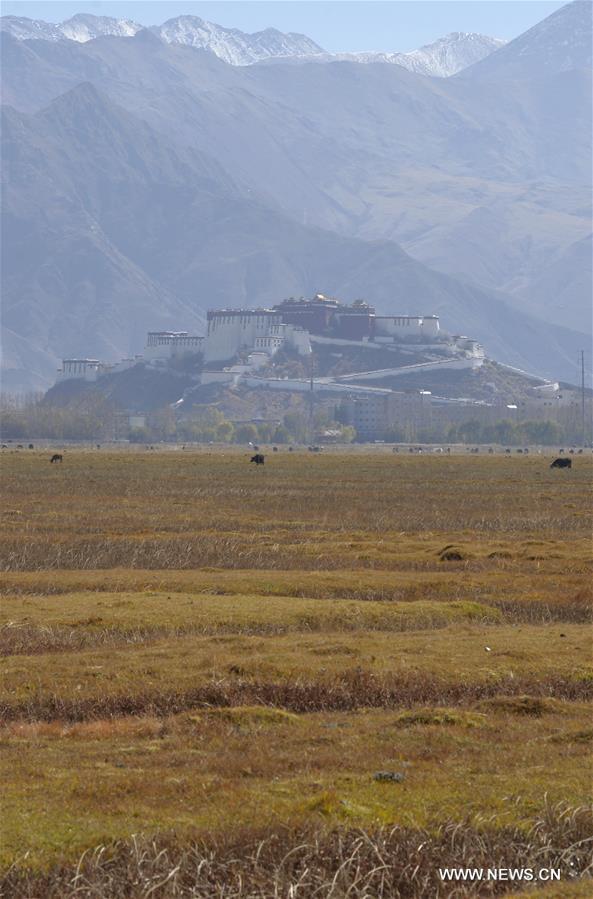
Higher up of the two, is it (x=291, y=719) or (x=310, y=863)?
(x=291, y=719)

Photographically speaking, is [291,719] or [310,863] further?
[291,719]

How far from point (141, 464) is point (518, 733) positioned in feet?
351

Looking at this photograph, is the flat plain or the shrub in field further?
the flat plain

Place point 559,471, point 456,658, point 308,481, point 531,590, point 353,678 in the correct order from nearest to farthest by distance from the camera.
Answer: point 353,678 → point 456,658 → point 531,590 → point 308,481 → point 559,471

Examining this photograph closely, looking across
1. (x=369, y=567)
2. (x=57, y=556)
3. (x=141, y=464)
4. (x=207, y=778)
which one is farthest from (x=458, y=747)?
(x=141, y=464)

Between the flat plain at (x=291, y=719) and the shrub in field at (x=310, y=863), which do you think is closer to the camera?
the shrub in field at (x=310, y=863)

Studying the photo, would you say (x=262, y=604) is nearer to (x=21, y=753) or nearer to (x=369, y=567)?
(x=369, y=567)

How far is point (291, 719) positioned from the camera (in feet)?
68.7

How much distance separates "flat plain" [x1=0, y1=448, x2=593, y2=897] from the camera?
15727mm

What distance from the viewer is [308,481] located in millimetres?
94625

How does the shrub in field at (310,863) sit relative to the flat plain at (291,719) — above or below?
below

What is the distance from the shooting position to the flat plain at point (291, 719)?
1573cm

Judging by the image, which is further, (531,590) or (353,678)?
(531,590)

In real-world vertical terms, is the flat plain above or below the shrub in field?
above
